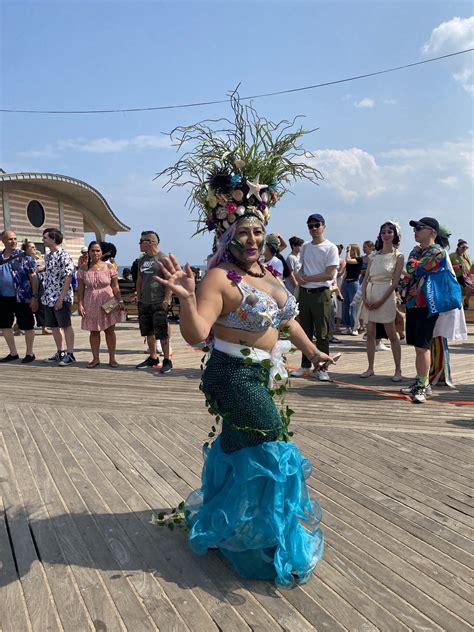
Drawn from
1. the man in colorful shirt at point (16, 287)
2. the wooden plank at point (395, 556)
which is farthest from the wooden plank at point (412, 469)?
the man in colorful shirt at point (16, 287)

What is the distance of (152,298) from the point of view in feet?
23.9

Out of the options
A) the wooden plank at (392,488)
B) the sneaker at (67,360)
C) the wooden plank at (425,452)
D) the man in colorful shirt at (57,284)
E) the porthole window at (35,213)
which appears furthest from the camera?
the porthole window at (35,213)

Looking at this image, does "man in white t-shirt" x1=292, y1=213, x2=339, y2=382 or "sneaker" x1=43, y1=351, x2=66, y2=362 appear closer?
"man in white t-shirt" x1=292, y1=213, x2=339, y2=382

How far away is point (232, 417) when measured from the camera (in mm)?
2539

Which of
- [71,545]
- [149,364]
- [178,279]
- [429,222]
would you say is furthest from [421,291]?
[71,545]

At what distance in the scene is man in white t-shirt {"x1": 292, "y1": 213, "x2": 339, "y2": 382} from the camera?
6504mm

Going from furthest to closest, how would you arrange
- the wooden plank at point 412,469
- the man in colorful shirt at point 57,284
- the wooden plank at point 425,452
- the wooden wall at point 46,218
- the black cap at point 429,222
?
1. the wooden wall at point 46,218
2. the man in colorful shirt at point 57,284
3. the black cap at point 429,222
4. the wooden plank at point 425,452
5. the wooden plank at point 412,469

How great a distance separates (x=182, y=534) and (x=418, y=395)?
352cm

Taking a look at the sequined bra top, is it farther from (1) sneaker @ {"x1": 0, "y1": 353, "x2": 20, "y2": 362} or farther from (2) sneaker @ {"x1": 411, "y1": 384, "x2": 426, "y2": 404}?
(1) sneaker @ {"x1": 0, "y1": 353, "x2": 20, "y2": 362}

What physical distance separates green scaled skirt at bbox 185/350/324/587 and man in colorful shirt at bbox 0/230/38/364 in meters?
5.99

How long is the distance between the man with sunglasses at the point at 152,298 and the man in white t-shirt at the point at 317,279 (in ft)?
6.22

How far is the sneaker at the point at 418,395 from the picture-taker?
5559mm

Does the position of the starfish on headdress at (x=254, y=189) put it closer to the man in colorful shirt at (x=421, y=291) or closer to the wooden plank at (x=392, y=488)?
the wooden plank at (x=392, y=488)

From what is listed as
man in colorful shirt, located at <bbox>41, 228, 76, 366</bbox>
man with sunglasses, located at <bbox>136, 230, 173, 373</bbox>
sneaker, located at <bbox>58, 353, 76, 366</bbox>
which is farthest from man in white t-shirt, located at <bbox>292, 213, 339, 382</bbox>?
sneaker, located at <bbox>58, 353, 76, 366</bbox>
